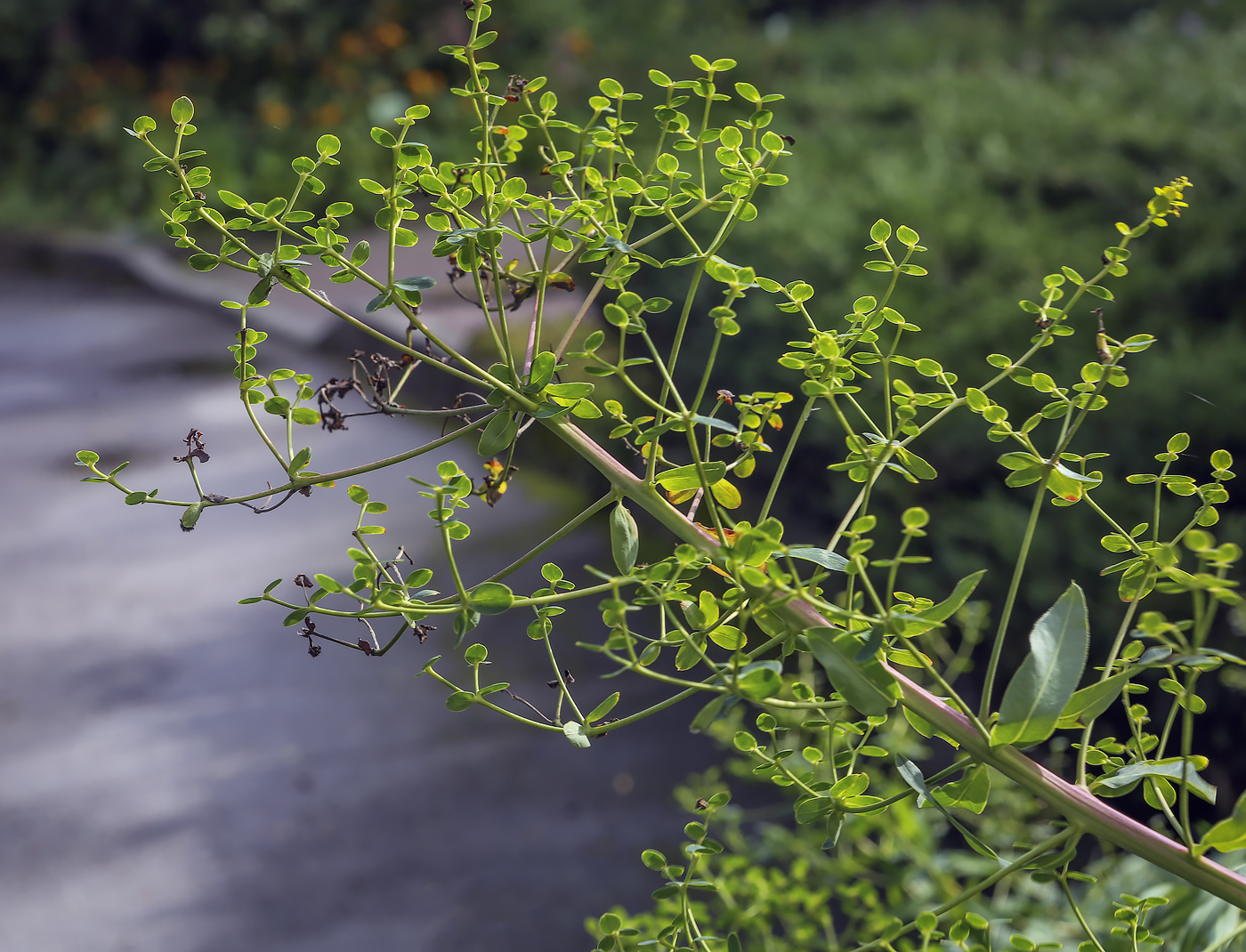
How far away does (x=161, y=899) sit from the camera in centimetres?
317

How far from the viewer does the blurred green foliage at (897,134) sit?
323 centimetres

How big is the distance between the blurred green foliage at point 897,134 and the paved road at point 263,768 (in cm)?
A: 144

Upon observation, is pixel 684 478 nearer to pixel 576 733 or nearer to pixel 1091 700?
pixel 576 733

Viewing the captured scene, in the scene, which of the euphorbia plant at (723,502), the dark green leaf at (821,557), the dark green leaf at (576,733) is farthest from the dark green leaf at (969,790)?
the dark green leaf at (576,733)

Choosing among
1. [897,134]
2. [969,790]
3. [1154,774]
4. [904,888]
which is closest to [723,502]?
[969,790]

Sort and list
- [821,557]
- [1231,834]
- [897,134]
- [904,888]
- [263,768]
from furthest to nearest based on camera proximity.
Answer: [897,134]
[263,768]
[904,888]
[821,557]
[1231,834]

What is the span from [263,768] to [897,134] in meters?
4.53

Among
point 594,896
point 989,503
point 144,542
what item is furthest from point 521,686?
point 144,542

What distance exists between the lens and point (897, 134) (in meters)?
5.66

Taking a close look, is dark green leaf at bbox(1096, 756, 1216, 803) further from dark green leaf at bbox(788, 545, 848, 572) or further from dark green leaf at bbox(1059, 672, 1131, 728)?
dark green leaf at bbox(788, 545, 848, 572)

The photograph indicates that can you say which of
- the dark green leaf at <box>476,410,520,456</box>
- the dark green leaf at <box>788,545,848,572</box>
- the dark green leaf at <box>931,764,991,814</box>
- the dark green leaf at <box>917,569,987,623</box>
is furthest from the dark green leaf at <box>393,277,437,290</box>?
the dark green leaf at <box>931,764,991,814</box>

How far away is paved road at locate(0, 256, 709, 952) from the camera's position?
3098mm

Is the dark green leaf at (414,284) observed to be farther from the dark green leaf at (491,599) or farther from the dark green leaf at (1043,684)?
the dark green leaf at (1043,684)

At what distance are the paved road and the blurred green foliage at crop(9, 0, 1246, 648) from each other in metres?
1.44
